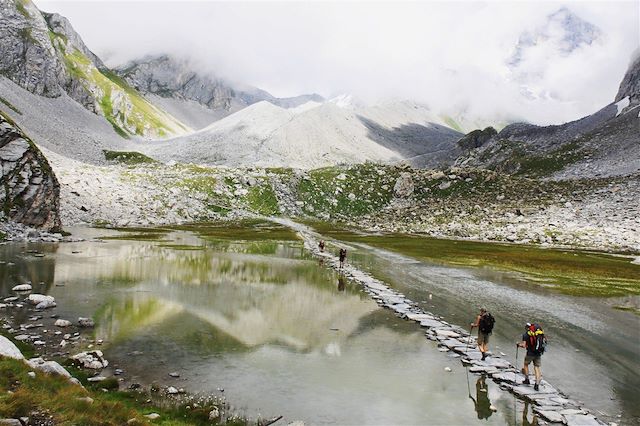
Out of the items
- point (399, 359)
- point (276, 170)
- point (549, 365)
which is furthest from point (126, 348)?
point (276, 170)

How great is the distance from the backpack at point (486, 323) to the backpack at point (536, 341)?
2.81m

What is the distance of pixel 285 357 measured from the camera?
71.9 feet

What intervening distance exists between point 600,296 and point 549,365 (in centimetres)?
2523

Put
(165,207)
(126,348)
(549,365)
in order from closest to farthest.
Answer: (126,348)
(549,365)
(165,207)

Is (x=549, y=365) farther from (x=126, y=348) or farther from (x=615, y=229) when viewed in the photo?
(x=615, y=229)

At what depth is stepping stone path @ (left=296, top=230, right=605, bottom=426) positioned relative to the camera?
17.0 m

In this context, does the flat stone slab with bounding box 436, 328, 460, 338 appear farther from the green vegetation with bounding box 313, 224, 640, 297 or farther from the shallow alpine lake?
the green vegetation with bounding box 313, 224, 640, 297

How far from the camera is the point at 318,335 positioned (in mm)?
25875

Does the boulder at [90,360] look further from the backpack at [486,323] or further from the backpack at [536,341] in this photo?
the backpack at [536,341]

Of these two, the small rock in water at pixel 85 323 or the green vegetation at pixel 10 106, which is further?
the green vegetation at pixel 10 106

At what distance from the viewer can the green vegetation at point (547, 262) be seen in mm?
48281

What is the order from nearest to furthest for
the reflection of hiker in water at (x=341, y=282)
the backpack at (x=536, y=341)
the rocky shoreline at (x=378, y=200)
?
the backpack at (x=536, y=341)
the reflection of hiker in water at (x=341, y=282)
the rocky shoreline at (x=378, y=200)

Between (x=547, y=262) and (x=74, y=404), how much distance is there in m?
65.1

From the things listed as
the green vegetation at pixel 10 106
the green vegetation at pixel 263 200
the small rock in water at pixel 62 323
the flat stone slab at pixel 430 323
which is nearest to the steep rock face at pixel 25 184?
the small rock in water at pixel 62 323
